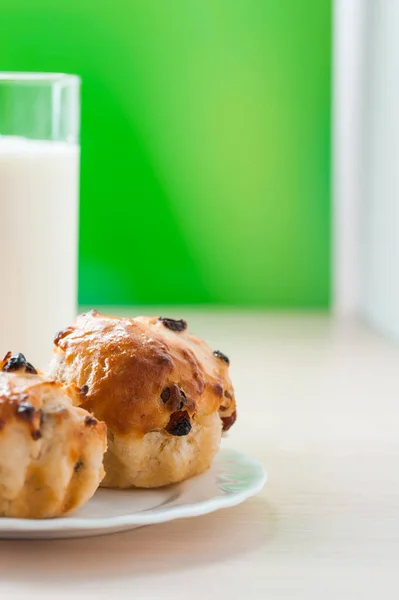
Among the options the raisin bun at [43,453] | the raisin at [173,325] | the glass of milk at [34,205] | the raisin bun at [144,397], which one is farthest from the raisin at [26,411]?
the glass of milk at [34,205]

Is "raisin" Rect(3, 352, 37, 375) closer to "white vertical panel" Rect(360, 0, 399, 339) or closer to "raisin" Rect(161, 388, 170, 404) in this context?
"raisin" Rect(161, 388, 170, 404)

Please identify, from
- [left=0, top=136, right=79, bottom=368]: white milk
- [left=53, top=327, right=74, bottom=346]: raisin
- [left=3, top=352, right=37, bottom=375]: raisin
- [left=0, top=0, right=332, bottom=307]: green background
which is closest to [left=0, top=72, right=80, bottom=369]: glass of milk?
[left=0, top=136, right=79, bottom=368]: white milk

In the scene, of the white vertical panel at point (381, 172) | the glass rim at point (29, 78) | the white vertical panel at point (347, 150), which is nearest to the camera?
the glass rim at point (29, 78)

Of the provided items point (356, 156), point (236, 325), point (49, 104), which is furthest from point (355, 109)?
point (49, 104)

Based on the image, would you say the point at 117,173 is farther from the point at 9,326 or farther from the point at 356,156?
the point at 9,326

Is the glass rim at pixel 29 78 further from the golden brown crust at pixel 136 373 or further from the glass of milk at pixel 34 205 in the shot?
the golden brown crust at pixel 136 373

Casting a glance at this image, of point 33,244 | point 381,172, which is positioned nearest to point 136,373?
point 33,244
